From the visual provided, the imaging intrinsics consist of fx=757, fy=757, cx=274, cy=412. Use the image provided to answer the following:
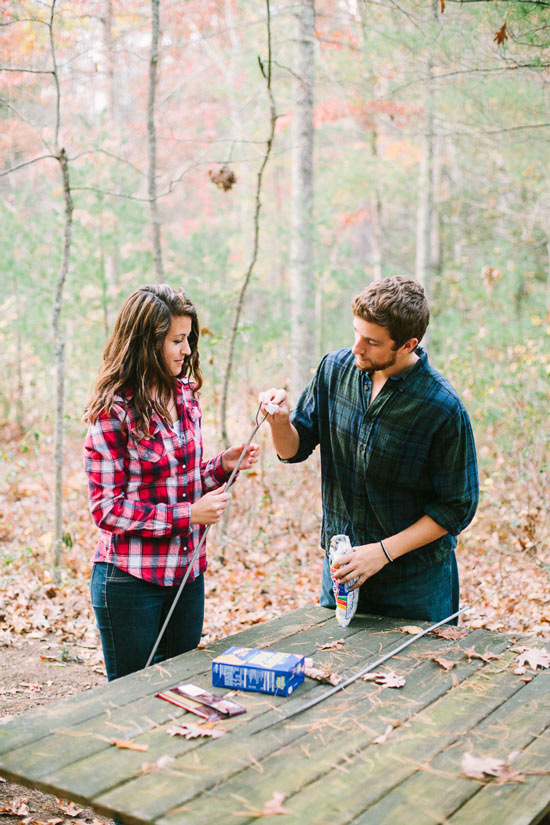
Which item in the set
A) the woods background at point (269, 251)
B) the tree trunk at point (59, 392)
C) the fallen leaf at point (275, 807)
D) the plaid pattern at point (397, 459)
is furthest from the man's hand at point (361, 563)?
the tree trunk at point (59, 392)

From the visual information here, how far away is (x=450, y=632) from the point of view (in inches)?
115

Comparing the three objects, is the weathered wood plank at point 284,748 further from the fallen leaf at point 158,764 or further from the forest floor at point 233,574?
the forest floor at point 233,574

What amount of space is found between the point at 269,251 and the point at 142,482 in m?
13.2

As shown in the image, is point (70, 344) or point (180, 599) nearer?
point (180, 599)

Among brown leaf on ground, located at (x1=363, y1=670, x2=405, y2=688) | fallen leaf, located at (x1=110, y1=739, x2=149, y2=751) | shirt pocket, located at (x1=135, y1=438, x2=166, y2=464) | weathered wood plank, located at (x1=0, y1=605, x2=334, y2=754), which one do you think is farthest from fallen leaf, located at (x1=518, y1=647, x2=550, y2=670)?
shirt pocket, located at (x1=135, y1=438, x2=166, y2=464)

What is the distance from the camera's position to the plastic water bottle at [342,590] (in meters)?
2.90

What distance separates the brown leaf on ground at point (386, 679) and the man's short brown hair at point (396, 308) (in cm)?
117

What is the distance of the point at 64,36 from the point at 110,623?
5.16 metres

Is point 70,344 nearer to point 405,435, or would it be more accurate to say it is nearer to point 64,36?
point 64,36

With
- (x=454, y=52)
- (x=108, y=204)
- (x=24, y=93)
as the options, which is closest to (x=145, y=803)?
(x=454, y=52)

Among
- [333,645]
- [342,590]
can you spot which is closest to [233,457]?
[342,590]

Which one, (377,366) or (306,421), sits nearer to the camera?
(377,366)

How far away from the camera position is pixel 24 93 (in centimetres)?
614

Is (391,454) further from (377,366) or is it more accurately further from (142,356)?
(142,356)
